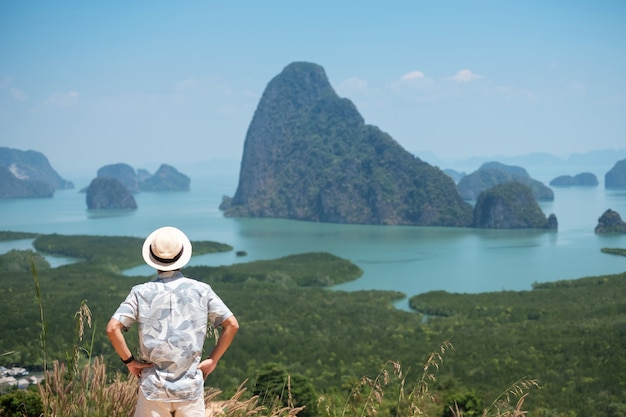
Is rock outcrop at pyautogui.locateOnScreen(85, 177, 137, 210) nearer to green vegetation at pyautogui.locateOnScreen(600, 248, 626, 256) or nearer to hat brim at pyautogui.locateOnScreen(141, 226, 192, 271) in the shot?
green vegetation at pyautogui.locateOnScreen(600, 248, 626, 256)

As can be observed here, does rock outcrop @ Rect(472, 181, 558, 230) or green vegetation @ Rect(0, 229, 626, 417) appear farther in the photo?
rock outcrop @ Rect(472, 181, 558, 230)

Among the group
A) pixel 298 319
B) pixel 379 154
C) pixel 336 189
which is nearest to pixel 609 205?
pixel 379 154

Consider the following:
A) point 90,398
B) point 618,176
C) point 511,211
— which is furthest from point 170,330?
point 618,176

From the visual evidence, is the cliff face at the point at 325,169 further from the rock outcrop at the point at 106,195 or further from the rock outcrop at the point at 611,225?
the rock outcrop at the point at 106,195

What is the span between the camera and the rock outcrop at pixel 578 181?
411ft

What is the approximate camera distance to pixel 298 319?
63.4 feet

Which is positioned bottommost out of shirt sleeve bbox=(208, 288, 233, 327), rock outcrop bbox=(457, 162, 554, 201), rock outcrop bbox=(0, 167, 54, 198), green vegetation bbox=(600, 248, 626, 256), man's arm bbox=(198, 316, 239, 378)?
green vegetation bbox=(600, 248, 626, 256)

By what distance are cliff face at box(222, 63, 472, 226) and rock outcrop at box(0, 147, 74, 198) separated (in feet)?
113

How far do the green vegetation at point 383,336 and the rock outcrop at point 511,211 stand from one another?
87.6 ft

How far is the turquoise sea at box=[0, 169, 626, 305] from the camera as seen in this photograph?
1157 inches

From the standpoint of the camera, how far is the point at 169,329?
8.85 feet

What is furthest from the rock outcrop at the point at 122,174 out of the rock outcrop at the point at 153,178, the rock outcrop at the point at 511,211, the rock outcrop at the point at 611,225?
the rock outcrop at the point at 611,225

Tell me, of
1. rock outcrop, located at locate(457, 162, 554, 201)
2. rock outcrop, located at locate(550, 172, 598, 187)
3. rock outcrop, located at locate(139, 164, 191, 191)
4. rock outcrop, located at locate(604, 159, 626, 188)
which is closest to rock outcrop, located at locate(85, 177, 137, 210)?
rock outcrop, located at locate(457, 162, 554, 201)

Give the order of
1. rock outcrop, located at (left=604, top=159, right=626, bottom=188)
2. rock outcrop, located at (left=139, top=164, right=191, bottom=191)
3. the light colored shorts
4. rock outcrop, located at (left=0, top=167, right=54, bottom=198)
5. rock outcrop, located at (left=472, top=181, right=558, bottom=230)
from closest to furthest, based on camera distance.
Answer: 1. the light colored shorts
2. rock outcrop, located at (left=472, top=181, right=558, bottom=230)
3. rock outcrop, located at (left=0, top=167, right=54, bottom=198)
4. rock outcrop, located at (left=604, top=159, right=626, bottom=188)
5. rock outcrop, located at (left=139, top=164, right=191, bottom=191)
